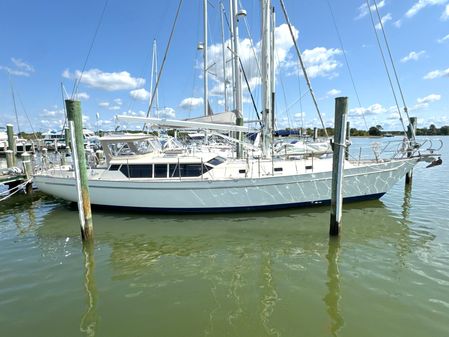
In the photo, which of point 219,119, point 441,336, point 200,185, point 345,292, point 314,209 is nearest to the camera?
point 441,336

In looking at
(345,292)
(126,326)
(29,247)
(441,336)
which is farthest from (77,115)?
(441,336)

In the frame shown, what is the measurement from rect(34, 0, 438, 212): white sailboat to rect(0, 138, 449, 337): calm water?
0.56 metres

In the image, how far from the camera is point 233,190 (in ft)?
35.3

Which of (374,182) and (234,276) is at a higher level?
(374,182)

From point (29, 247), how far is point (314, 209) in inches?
372

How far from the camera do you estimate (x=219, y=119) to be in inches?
520

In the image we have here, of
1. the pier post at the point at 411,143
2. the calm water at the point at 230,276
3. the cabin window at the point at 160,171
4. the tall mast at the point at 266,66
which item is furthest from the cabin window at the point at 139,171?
the pier post at the point at 411,143

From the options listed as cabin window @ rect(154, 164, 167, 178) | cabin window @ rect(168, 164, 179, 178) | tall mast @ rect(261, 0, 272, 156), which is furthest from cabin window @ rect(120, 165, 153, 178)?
tall mast @ rect(261, 0, 272, 156)

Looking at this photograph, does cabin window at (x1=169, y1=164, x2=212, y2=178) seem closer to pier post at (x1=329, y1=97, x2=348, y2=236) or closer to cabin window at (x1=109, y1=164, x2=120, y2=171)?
cabin window at (x1=109, y1=164, x2=120, y2=171)

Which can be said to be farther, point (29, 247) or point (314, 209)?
point (314, 209)

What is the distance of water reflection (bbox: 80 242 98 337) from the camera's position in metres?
5.07

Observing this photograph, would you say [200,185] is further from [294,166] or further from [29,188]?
[29,188]

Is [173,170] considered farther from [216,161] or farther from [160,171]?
[216,161]

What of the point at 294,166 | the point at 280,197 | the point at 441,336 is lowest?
the point at 441,336
